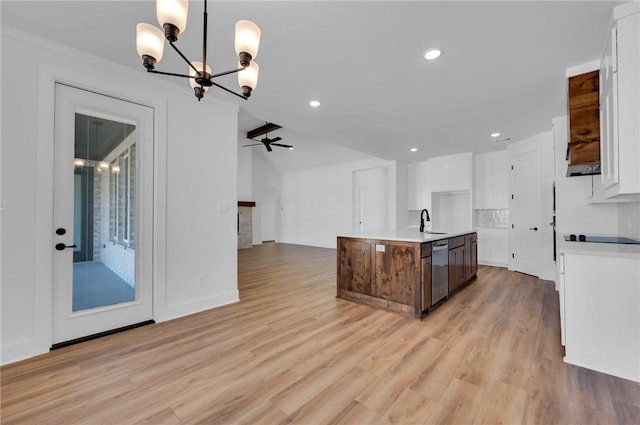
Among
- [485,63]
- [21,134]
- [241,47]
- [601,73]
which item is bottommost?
[21,134]


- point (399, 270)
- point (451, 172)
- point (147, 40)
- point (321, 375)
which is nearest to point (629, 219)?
point (399, 270)

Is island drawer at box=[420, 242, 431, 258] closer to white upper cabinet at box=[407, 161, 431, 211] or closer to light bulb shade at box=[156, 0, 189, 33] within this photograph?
light bulb shade at box=[156, 0, 189, 33]

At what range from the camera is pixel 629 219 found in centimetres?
296

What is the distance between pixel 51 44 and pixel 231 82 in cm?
148

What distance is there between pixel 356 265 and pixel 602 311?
2.27 meters

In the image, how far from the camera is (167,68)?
8.70 feet

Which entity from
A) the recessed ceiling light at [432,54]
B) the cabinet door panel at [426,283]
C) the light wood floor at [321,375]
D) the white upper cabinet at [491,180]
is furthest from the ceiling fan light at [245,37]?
the white upper cabinet at [491,180]

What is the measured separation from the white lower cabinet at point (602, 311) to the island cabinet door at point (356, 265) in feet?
6.03

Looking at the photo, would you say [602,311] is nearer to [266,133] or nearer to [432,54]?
[432,54]

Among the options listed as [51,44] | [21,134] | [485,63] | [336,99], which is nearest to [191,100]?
[51,44]

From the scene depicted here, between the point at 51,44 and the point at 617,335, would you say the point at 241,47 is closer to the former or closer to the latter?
the point at 51,44

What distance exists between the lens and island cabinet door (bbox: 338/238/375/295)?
344cm

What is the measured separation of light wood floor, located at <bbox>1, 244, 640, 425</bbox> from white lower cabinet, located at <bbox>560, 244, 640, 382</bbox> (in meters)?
0.15

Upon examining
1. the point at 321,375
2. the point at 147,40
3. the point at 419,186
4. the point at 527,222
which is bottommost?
the point at 321,375
